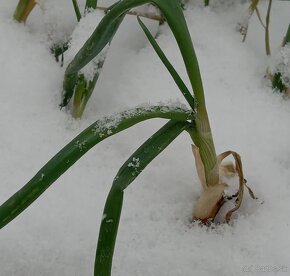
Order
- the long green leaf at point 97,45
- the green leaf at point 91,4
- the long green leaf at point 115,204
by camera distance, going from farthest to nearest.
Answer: the green leaf at point 91,4 → the long green leaf at point 97,45 → the long green leaf at point 115,204

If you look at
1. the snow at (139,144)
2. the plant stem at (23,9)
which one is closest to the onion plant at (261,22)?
the snow at (139,144)

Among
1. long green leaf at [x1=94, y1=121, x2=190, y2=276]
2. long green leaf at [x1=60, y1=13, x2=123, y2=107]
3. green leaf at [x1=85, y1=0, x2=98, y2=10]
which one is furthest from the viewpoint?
green leaf at [x1=85, y1=0, x2=98, y2=10]

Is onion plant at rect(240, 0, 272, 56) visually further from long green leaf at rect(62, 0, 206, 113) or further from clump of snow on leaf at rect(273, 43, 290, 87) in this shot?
long green leaf at rect(62, 0, 206, 113)

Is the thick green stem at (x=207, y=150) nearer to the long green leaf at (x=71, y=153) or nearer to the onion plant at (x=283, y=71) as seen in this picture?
the long green leaf at (x=71, y=153)

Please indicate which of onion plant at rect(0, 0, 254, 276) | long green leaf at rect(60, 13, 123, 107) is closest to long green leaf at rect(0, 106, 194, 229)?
onion plant at rect(0, 0, 254, 276)

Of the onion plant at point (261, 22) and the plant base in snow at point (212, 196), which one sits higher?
the onion plant at point (261, 22)

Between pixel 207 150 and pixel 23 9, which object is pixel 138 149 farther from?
pixel 23 9
